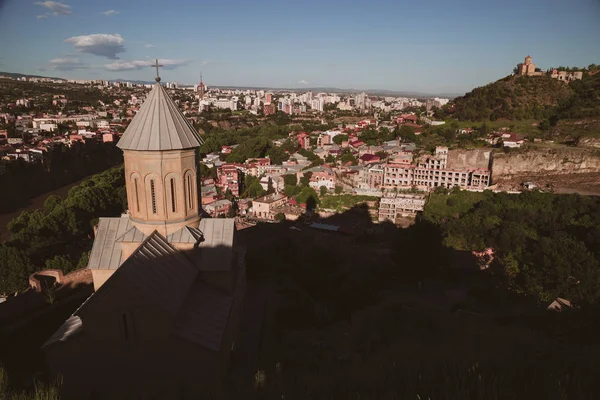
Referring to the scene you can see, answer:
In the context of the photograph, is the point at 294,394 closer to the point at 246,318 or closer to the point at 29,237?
the point at 246,318

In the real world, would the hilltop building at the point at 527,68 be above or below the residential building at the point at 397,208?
above

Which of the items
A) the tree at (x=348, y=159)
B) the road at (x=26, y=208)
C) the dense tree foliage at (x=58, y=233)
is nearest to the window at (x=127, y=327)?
the dense tree foliage at (x=58, y=233)

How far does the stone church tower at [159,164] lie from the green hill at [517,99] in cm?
3902

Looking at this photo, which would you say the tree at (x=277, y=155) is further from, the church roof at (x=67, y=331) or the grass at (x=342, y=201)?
the church roof at (x=67, y=331)

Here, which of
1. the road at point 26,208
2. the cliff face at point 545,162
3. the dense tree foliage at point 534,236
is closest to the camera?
the dense tree foliage at point 534,236

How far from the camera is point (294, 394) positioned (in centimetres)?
320

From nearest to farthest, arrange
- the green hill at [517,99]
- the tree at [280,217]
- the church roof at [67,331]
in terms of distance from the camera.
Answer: the church roof at [67,331] < the tree at [280,217] < the green hill at [517,99]

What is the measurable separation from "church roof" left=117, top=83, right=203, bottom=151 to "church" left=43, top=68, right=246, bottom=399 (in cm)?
2

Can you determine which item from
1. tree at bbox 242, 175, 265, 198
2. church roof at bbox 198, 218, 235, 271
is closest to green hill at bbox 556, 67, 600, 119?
tree at bbox 242, 175, 265, 198

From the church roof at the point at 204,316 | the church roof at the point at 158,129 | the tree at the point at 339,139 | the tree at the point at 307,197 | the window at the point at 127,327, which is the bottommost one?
the tree at the point at 307,197

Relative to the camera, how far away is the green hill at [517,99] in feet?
125

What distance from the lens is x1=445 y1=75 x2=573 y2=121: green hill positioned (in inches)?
1495

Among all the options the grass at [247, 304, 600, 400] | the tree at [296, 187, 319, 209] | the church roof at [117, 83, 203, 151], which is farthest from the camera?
the tree at [296, 187, 319, 209]

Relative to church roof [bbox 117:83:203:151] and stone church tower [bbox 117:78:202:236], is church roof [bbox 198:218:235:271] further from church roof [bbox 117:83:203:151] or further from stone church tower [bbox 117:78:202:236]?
church roof [bbox 117:83:203:151]
